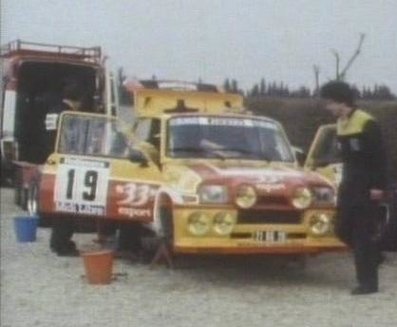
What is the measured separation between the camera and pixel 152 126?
929cm

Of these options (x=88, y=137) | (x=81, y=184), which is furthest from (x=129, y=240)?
(x=81, y=184)

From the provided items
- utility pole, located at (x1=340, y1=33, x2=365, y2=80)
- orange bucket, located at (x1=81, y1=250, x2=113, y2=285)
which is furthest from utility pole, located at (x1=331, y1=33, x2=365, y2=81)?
orange bucket, located at (x1=81, y1=250, x2=113, y2=285)

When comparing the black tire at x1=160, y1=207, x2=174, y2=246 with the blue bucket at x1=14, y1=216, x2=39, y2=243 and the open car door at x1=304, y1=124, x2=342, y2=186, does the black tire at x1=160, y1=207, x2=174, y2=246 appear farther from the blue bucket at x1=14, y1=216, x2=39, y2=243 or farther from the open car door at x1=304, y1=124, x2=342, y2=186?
the blue bucket at x1=14, y1=216, x2=39, y2=243

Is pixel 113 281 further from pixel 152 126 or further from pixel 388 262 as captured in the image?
pixel 388 262

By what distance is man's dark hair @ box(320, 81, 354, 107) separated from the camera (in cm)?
759

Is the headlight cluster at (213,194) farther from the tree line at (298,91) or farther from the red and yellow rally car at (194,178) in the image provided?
the tree line at (298,91)

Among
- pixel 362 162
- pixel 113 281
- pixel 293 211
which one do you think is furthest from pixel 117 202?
pixel 362 162

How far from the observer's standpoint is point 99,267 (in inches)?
318

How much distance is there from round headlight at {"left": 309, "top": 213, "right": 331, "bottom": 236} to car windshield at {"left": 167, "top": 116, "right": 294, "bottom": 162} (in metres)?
0.94

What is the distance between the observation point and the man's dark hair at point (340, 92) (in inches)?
299

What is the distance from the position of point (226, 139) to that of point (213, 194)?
112 centimetres

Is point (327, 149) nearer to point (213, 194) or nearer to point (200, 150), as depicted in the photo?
point (200, 150)

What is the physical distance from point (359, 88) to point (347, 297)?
1343mm

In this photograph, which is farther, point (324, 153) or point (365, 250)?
point (324, 153)
